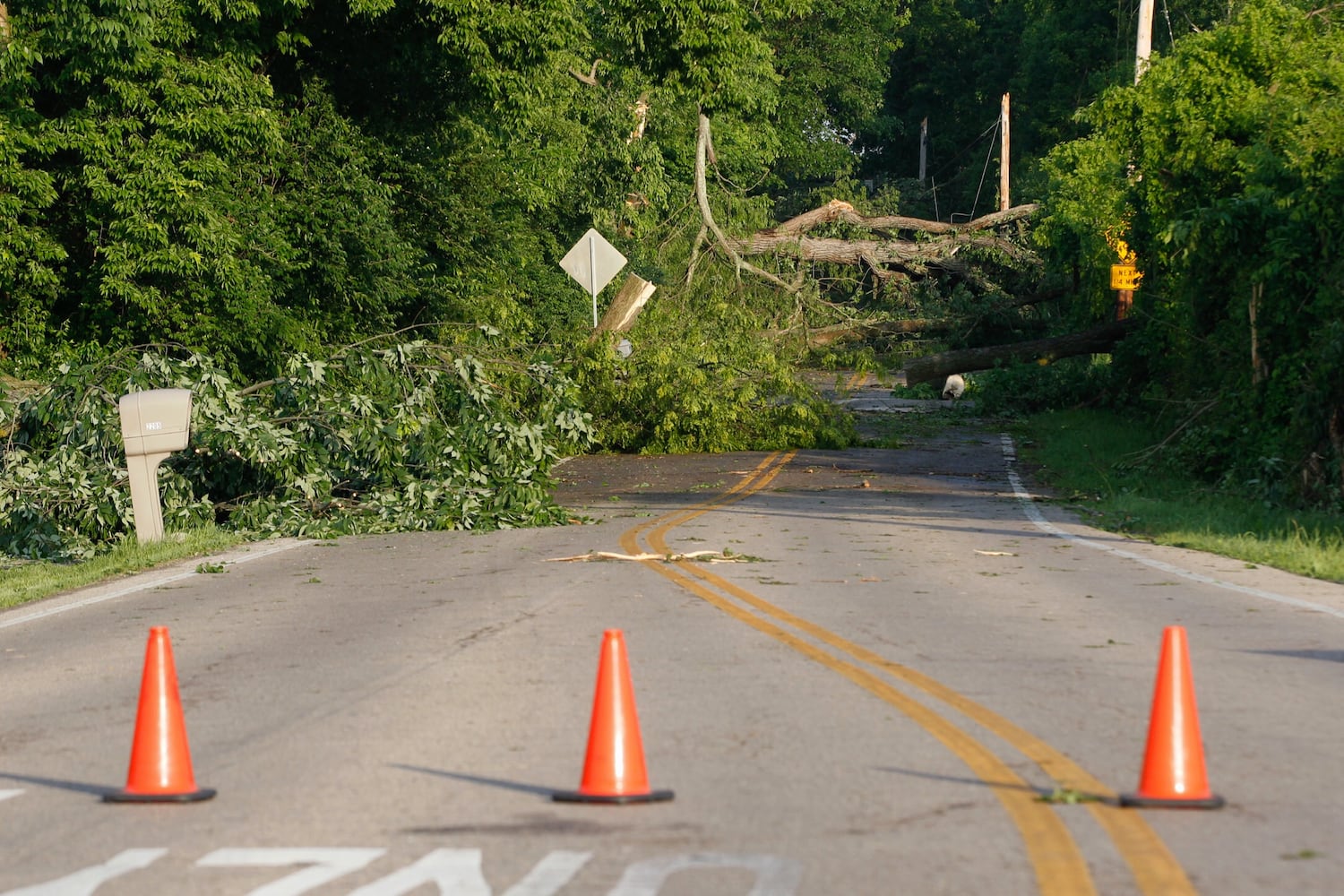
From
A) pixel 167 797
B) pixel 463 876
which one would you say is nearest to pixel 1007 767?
pixel 463 876

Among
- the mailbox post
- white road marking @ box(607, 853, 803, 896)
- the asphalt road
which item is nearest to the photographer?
white road marking @ box(607, 853, 803, 896)

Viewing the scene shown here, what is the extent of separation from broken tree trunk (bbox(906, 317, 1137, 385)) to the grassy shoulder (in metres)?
4.14

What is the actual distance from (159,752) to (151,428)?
890cm

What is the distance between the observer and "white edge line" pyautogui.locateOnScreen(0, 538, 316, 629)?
→ 1095 centimetres

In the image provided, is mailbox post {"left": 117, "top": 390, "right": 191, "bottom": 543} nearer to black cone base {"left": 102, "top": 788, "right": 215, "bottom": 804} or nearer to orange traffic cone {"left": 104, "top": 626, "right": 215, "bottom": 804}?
orange traffic cone {"left": 104, "top": 626, "right": 215, "bottom": 804}

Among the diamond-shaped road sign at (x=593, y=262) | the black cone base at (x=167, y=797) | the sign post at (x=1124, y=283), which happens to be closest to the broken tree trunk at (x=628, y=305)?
the diamond-shaped road sign at (x=593, y=262)

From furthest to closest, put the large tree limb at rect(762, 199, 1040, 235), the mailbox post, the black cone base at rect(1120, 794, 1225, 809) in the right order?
1. the large tree limb at rect(762, 199, 1040, 235)
2. the mailbox post
3. the black cone base at rect(1120, 794, 1225, 809)

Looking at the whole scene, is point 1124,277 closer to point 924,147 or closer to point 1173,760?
point 1173,760

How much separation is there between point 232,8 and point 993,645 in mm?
15626

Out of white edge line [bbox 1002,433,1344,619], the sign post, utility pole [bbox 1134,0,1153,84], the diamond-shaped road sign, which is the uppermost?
utility pole [bbox 1134,0,1153,84]

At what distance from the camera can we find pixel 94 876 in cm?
511

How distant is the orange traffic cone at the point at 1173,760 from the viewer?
557 centimetres

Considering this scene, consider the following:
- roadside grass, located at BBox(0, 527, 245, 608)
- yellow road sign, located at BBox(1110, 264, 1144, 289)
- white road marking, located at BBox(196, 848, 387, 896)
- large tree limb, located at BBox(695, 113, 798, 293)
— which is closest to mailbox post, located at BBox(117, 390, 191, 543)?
roadside grass, located at BBox(0, 527, 245, 608)

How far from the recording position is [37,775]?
6527mm
